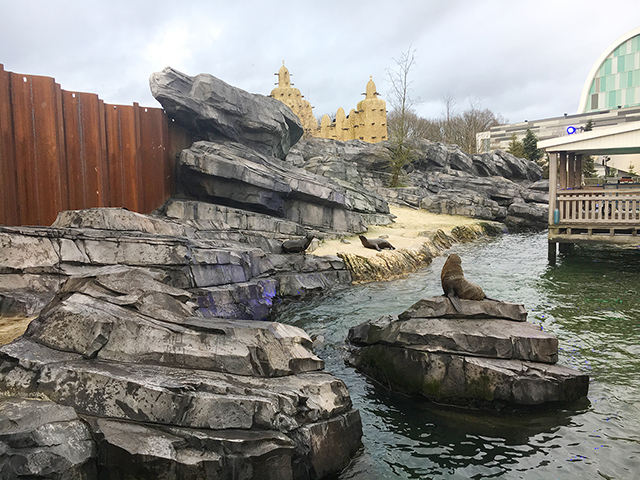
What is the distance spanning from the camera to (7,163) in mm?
9562

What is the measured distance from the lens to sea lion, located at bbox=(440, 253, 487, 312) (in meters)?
6.66

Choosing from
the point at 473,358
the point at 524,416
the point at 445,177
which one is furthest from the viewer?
the point at 445,177

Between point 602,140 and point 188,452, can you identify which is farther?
point 602,140

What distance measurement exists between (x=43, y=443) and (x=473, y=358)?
4.63m

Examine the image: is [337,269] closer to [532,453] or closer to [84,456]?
[532,453]

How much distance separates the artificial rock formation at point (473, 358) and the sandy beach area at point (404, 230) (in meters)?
7.01

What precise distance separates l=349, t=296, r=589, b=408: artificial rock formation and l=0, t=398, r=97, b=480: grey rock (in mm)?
3839

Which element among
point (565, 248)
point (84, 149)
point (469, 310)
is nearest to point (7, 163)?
point (84, 149)

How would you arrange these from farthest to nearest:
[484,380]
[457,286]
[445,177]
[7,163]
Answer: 1. [445,177]
2. [7,163]
3. [457,286]
4. [484,380]

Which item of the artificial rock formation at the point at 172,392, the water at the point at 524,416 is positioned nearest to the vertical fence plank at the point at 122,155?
the water at the point at 524,416

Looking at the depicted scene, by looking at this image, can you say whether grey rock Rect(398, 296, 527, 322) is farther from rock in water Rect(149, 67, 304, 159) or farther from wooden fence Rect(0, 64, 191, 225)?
rock in water Rect(149, 67, 304, 159)

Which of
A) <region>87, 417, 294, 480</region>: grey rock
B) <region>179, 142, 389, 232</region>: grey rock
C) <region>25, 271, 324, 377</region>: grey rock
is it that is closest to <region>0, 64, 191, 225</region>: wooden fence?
<region>179, 142, 389, 232</region>: grey rock

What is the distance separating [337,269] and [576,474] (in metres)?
8.34

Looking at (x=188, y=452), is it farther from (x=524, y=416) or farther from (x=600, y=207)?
(x=600, y=207)
